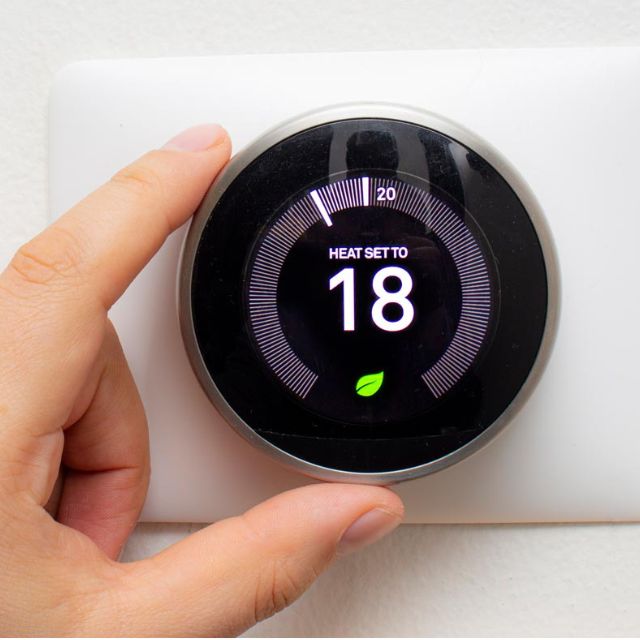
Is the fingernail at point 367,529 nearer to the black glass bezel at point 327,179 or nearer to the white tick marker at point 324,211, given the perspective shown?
the black glass bezel at point 327,179

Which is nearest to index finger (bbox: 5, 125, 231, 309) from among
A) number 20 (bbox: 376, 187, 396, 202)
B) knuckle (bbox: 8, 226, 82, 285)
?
knuckle (bbox: 8, 226, 82, 285)

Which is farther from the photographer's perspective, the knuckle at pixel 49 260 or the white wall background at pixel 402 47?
the white wall background at pixel 402 47

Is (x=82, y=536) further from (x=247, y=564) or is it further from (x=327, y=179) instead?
(x=327, y=179)

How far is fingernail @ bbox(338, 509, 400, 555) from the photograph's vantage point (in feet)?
1.29

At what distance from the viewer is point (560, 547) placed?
0.49 meters

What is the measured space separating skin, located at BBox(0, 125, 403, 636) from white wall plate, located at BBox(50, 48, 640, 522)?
0.24 feet

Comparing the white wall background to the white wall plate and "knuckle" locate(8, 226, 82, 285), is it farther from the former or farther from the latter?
Result: "knuckle" locate(8, 226, 82, 285)

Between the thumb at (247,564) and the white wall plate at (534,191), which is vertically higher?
the white wall plate at (534,191)

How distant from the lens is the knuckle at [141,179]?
0.40m

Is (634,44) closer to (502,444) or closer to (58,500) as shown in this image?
(502,444)

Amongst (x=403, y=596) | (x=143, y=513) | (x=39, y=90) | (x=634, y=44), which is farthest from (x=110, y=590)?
(x=634, y=44)

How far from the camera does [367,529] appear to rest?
15.6 inches

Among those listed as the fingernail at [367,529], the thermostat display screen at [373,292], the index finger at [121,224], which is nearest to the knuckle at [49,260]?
the index finger at [121,224]

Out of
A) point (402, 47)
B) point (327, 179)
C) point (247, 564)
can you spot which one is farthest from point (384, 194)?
point (247, 564)
